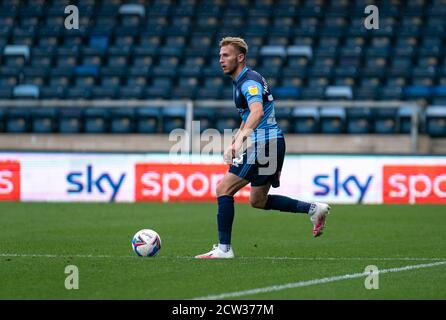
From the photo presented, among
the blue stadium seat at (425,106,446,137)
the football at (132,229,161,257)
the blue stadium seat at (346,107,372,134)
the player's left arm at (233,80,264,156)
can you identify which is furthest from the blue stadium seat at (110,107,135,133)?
the player's left arm at (233,80,264,156)

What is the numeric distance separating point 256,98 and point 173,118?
44.2 ft

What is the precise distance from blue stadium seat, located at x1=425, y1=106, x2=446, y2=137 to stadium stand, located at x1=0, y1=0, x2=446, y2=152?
3cm

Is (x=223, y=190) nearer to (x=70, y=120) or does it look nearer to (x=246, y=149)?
(x=246, y=149)

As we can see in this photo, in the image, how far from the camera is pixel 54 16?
2797cm

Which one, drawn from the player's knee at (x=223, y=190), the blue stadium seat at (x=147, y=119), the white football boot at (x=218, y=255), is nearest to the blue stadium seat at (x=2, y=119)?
the blue stadium seat at (x=147, y=119)

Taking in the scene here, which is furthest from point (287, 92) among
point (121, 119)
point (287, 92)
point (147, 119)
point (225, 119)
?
point (121, 119)

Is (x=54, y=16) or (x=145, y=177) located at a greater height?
(x=54, y=16)

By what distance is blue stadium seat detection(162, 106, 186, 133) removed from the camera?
23.4 meters

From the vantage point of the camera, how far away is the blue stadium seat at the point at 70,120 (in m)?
24.1

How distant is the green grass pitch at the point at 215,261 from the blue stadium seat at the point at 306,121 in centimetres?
506

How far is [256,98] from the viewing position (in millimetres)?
10172
